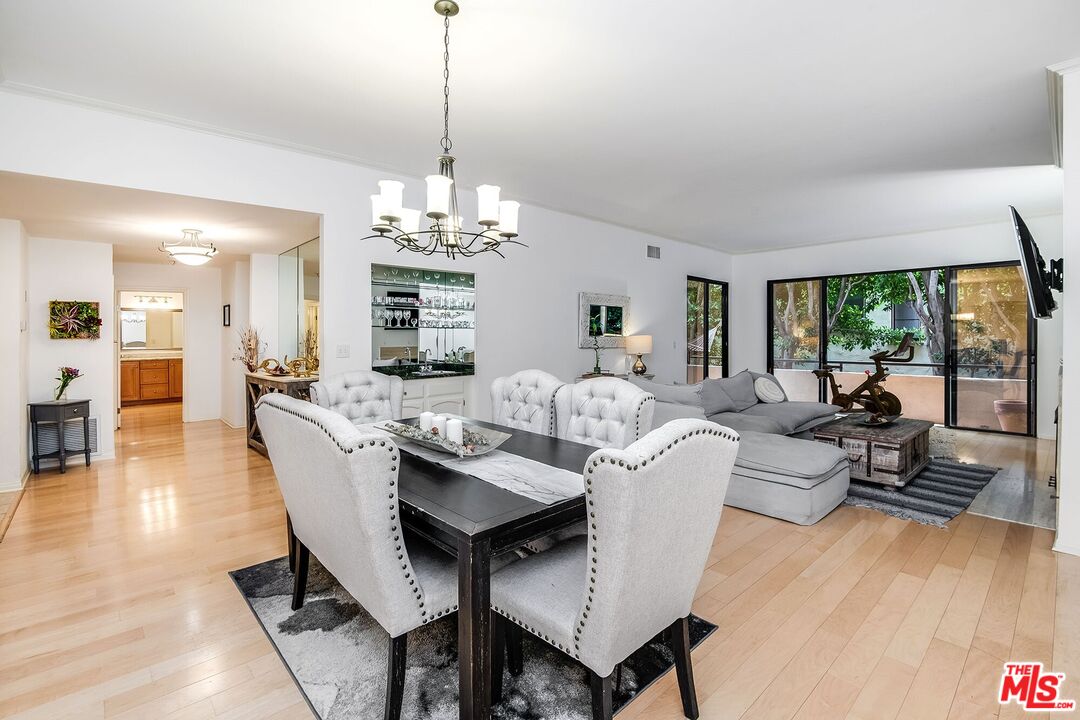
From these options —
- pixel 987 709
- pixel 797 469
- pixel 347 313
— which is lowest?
pixel 987 709

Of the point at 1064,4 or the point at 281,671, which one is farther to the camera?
the point at 1064,4

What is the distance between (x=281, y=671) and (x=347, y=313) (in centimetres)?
289

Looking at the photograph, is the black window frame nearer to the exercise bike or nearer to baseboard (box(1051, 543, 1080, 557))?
the exercise bike

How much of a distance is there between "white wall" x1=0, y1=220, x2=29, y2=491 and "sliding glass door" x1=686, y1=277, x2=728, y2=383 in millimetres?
7578

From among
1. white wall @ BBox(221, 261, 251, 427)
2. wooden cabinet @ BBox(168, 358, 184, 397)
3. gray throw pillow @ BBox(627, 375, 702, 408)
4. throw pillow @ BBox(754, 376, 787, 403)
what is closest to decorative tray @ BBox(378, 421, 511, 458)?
gray throw pillow @ BBox(627, 375, 702, 408)

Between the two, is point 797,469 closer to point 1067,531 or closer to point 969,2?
point 1067,531

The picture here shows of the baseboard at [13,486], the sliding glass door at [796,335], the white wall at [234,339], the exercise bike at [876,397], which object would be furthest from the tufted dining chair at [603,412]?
the sliding glass door at [796,335]

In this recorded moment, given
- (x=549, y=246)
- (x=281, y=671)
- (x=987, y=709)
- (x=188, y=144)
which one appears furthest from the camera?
(x=549, y=246)

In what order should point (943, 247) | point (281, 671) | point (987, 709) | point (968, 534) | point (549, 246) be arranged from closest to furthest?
point (987, 709), point (281, 671), point (968, 534), point (549, 246), point (943, 247)

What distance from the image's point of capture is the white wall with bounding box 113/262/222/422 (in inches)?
283

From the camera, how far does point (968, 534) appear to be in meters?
3.21

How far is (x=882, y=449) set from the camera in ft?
13.3

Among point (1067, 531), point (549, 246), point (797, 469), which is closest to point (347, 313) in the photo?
point (549, 246)

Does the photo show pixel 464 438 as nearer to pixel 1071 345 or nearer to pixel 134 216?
pixel 1071 345
